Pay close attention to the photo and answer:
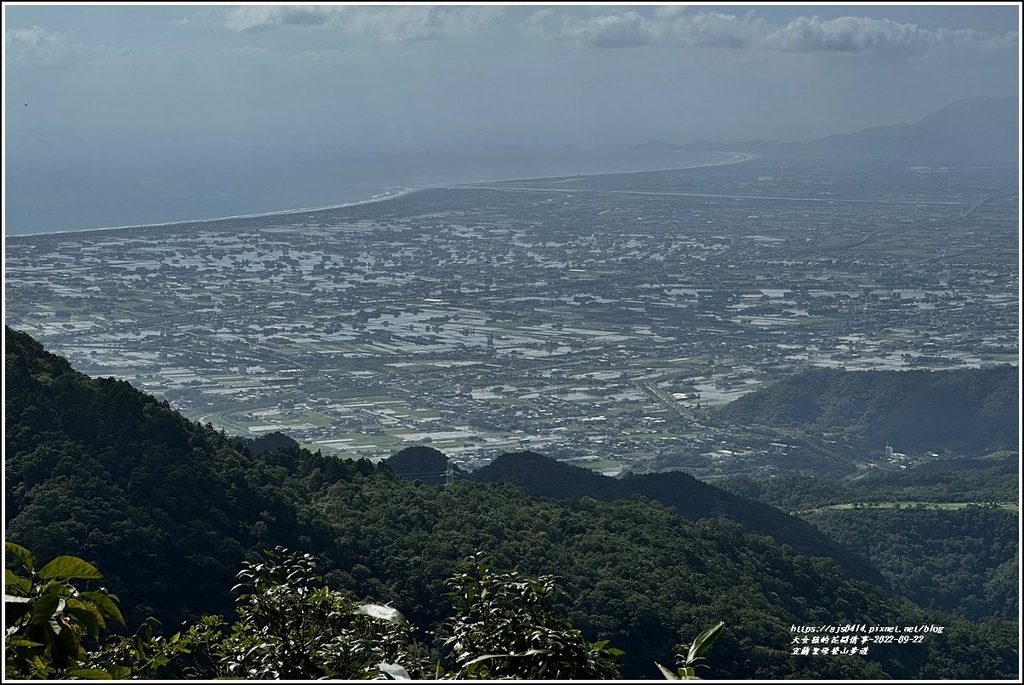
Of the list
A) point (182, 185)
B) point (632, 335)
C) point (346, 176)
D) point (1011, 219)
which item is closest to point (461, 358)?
point (632, 335)

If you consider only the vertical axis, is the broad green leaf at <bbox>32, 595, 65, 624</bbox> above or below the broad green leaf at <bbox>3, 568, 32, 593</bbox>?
below

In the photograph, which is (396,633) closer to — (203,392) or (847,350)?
(203,392)

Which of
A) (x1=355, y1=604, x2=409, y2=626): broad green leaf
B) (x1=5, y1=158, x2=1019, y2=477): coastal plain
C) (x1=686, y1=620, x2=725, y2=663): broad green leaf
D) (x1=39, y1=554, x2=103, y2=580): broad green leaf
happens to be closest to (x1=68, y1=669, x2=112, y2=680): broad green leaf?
(x1=39, y1=554, x2=103, y2=580): broad green leaf

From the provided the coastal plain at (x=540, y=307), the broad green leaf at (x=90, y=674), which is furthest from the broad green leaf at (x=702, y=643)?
the coastal plain at (x=540, y=307)

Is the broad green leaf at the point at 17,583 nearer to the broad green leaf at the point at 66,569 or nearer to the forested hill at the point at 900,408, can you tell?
the broad green leaf at the point at 66,569

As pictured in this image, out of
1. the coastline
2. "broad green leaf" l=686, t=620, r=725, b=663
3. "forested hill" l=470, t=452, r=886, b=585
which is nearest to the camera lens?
"broad green leaf" l=686, t=620, r=725, b=663

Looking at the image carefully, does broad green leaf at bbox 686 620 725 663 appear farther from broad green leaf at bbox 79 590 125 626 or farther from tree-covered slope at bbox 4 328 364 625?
tree-covered slope at bbox 4 328 364 625
